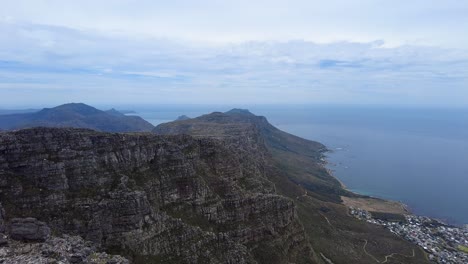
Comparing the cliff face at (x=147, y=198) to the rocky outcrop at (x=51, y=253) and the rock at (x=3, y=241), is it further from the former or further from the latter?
the rock at (x=3, y=241)

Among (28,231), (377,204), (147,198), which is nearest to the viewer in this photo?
(28,231)

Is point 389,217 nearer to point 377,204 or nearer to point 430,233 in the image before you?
point 430,233

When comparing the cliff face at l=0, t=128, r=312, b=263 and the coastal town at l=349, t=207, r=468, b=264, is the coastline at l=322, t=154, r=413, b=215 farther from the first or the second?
the cliff face at l=0, t=128, r=312, b=263

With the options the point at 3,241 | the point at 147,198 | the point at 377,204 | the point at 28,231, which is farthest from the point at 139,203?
the point at 377,204

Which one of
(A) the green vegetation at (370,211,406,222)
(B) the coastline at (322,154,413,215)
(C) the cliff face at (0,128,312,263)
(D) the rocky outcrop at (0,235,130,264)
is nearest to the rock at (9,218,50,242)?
(D) the rocky outcrop at (0,235,130,264)

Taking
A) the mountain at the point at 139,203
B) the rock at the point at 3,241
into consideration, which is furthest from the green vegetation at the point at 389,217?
the rock at the point at 3,241

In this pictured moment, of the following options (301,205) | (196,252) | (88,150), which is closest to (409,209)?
(301,205)
